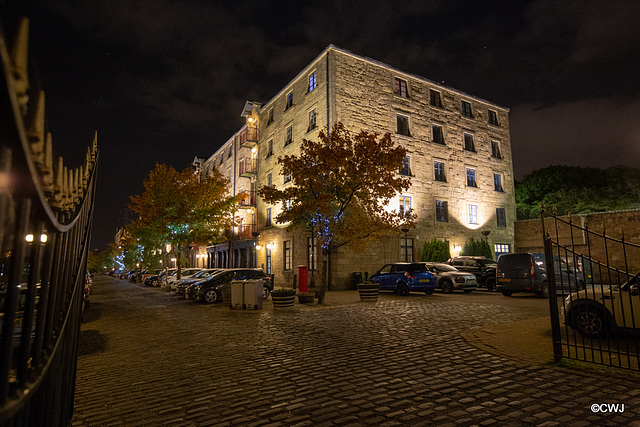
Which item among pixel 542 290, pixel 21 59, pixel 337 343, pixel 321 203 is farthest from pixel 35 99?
pixel 542 290

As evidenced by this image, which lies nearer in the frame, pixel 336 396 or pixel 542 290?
pixel 336 396

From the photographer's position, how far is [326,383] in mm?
5059

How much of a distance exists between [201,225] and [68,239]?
24.7 meters

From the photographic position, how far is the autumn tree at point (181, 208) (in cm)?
2567

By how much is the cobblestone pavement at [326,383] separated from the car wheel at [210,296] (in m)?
7.41

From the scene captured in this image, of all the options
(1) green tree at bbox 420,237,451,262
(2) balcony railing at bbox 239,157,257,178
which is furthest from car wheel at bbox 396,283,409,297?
(2) balcony railing at bbox 239,157,257,178

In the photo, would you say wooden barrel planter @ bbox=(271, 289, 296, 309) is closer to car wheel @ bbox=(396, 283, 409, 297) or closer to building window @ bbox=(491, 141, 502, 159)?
car wheel @ bbox=(396, 283, 409, 297)

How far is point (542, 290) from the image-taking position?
53.5 feet

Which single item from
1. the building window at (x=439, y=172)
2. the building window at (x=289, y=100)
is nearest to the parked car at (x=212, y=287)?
the building window at (x=289, y=100)

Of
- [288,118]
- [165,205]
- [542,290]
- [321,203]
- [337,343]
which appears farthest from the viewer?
[288,118]

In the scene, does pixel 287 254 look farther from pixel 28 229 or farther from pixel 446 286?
pixel 28 229

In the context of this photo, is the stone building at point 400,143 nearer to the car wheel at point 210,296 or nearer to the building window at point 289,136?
the building window at point 289,136

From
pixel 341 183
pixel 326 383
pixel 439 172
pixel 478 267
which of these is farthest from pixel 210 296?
pixel 439 172

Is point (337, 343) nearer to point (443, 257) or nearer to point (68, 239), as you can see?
point (68, 239)
